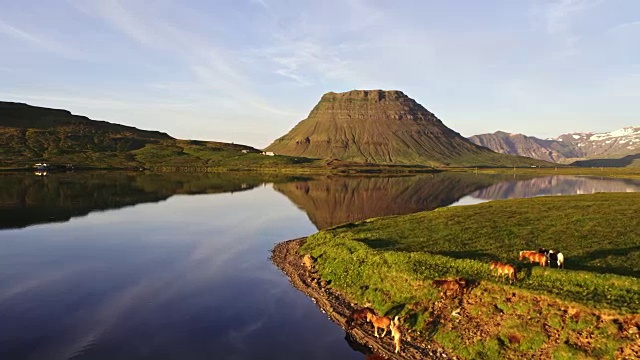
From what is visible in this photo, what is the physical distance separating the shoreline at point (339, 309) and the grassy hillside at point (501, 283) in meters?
1.00

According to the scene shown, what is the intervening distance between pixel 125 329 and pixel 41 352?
5558 mm

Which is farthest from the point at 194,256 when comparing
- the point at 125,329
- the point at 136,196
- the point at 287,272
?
the point at 136,196

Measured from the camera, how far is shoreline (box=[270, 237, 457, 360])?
27.0 meters

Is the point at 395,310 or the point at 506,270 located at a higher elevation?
the point at 506,270

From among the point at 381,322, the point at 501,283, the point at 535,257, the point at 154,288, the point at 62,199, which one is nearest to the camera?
the point at 381,322

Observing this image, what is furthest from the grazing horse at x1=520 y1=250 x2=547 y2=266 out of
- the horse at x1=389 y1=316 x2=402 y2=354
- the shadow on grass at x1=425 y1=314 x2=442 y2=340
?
the horse at x1=389 y1=316 x2=402 y2=354

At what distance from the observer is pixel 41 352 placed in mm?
27328

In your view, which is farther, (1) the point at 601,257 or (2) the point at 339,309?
(1) the point at 601,257

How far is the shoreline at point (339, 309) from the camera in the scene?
27.0m

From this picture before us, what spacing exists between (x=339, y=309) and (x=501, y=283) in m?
13.7

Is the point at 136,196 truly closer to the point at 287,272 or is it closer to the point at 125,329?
the point at 287,272

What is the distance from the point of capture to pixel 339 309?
3575 cm

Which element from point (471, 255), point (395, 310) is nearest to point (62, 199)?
point (395, 310)

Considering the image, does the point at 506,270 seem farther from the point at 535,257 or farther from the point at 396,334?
the point at 396,334
